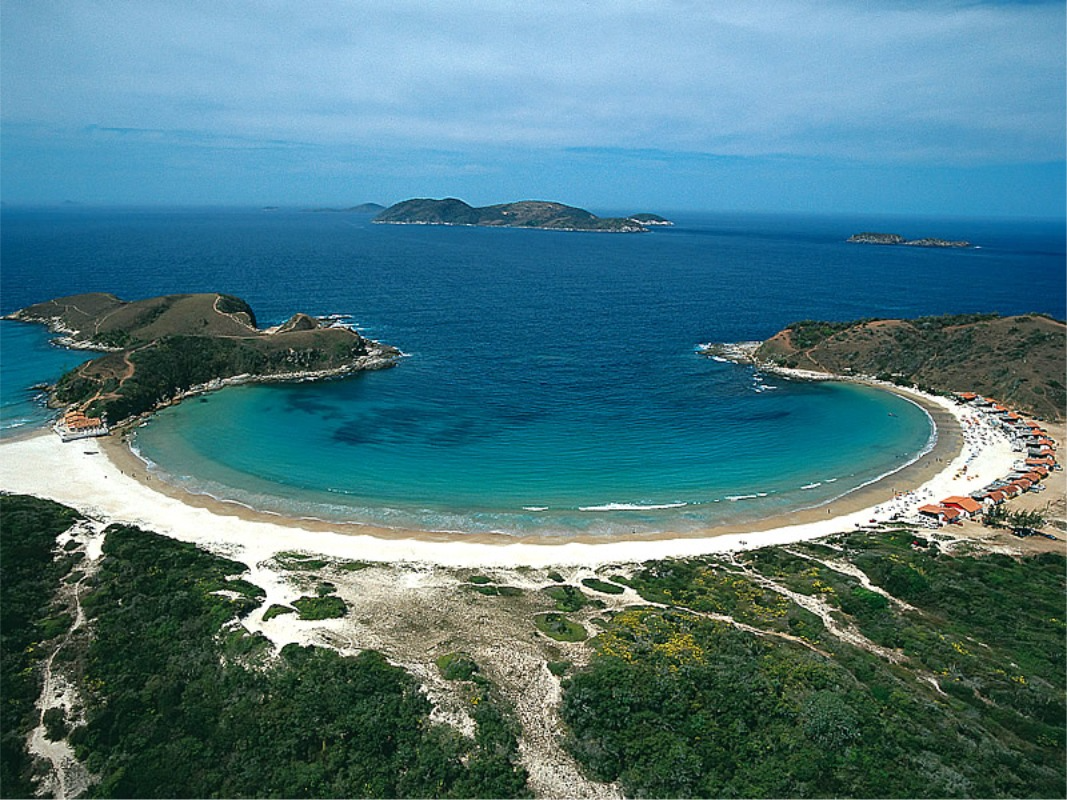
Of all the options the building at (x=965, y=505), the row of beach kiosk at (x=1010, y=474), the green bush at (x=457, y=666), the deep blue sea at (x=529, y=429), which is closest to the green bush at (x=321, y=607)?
the green bush at (x=457, y=666)

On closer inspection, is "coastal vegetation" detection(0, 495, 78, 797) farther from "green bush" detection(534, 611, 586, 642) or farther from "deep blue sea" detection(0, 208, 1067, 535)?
"green bush" detection(534, 611, 586, 642)

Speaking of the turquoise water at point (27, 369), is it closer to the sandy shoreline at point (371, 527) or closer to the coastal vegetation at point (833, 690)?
the sandy shoreline at point (371, 527)

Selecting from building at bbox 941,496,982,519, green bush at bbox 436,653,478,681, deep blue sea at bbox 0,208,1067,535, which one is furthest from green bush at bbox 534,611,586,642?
building at bbox 941,496,982,519

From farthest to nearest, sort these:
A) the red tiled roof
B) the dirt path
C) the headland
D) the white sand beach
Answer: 1. the red tiled roof
2. the headland
3. the white sand beach
4. the dirt path

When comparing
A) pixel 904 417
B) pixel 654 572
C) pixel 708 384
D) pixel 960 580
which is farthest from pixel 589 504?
pixel 904 417

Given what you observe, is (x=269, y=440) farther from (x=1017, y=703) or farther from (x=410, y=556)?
(x=1017, y=703)

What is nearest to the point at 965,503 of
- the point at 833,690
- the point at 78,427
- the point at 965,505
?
the point at 965,505
